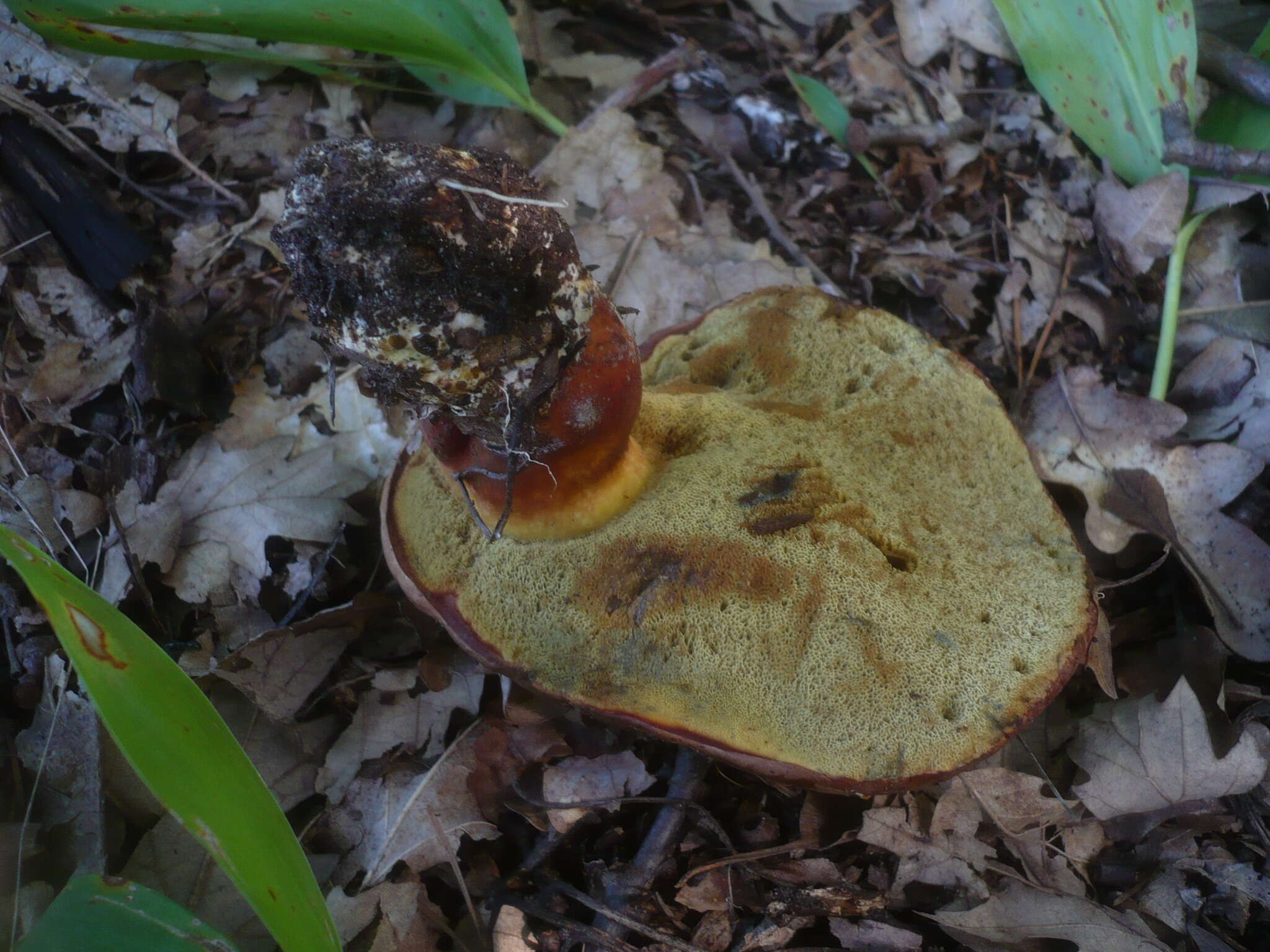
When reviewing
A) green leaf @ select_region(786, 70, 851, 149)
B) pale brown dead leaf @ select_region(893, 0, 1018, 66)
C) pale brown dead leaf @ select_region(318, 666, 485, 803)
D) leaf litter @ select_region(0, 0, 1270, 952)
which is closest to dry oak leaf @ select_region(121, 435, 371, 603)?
leaf litter @ select_region(0, 0, 1270, 952)

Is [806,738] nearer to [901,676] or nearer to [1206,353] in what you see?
[901,676]

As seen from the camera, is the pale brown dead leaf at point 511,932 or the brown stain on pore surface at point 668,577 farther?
the pale brown dead leaf at point 511,932

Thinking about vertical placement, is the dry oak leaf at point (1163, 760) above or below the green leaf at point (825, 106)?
below

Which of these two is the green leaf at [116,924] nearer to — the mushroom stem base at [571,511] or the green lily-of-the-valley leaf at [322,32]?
the mushroom stem base at [571,511]

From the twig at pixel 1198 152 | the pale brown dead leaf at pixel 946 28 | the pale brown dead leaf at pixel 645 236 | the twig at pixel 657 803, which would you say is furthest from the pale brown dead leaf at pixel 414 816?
the pale brown dead leaf at pixel 946 28

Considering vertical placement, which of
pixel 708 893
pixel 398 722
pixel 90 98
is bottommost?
pixel 708 893

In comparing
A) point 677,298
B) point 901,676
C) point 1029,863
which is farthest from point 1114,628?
point 677,298

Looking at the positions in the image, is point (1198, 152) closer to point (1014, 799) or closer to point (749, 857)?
point (1014, 799)

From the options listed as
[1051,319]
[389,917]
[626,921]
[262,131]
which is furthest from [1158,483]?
[262,131]
